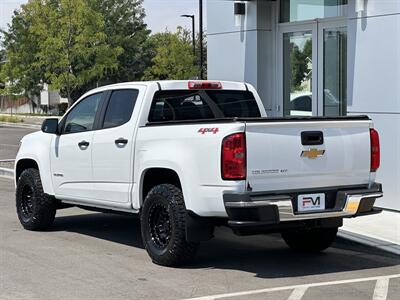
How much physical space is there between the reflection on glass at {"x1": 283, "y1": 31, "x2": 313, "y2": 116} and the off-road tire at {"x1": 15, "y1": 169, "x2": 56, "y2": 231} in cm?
559

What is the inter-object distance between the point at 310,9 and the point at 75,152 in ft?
19.5

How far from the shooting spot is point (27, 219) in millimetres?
9281

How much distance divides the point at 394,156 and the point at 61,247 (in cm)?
512

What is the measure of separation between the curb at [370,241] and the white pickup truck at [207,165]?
626 mm

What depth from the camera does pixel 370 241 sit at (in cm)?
834

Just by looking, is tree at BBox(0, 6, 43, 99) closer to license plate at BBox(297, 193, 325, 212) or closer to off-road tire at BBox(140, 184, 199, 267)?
off-road tire at BBox(140, 184, 199, 267)

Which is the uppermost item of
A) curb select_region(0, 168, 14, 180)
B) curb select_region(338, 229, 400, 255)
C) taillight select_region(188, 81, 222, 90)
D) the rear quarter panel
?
taillight select_region(188, 81, 222, 90)

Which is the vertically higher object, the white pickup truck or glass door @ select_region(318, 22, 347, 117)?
glass door @ select_region(318, 22, 347, 117)

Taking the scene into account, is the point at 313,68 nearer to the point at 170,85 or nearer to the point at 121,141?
the point at 170,85

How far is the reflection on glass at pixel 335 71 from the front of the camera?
11.9 metres

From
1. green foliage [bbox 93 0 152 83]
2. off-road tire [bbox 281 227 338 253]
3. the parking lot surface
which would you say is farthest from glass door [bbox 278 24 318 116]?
green foliage [bbox 93 0 152 83]

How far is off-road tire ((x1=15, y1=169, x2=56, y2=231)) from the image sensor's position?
9078 millimetres

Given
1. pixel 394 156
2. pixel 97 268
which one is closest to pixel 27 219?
pixel 97 268

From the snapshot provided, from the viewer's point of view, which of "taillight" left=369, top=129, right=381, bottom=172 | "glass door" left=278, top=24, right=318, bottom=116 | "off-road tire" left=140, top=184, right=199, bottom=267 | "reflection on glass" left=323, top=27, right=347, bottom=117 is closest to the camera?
"off-road tire" left=140, top=184, right=199, bottom=267
